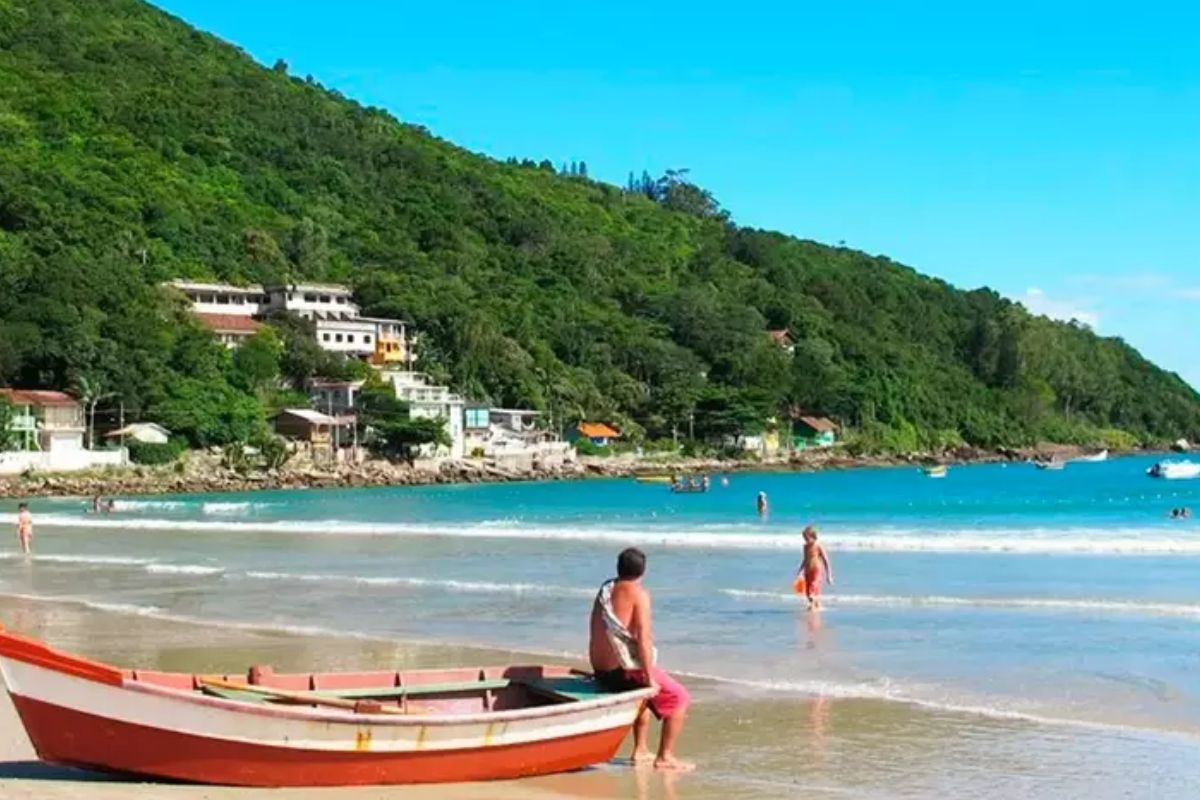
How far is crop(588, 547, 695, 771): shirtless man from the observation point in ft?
32.5

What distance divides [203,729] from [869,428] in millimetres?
144375

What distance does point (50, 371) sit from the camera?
9306 centimetres

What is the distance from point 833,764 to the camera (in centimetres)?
1072

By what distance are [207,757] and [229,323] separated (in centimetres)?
10535

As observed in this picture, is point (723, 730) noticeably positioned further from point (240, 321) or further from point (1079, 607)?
point (240, 321)

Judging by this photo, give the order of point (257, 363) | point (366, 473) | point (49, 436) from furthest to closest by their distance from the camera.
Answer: point (257, 363)
point (366, 473)
point (49, 436)

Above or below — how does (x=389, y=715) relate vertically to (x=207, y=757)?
→ above

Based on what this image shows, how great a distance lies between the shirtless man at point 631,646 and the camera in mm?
9914

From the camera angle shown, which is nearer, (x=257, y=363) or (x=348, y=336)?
(x=257, y=363)

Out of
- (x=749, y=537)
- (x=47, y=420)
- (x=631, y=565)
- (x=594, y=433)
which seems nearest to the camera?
(x=631, y=565)

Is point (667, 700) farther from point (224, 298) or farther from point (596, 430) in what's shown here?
point (596, 430)

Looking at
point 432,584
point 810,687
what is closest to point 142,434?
point 432,584

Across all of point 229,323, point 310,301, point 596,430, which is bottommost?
point 596,430

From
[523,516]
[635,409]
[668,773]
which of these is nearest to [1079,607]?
[668,773]
